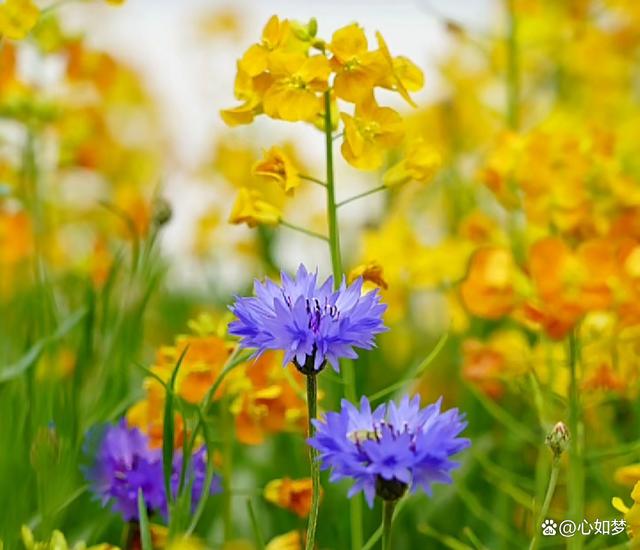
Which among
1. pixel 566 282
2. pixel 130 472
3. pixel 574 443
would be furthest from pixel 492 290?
pixel 130 472

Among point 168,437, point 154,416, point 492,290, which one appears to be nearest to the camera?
point 168,437

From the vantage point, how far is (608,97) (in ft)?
10.8

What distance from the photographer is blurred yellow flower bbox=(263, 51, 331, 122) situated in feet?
3.38

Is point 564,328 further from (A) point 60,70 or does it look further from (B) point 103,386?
(A) point 60,70

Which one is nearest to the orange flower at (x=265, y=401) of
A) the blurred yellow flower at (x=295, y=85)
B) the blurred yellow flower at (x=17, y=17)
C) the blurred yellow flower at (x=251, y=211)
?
the blurred yellow flower at (x=251, y=211)

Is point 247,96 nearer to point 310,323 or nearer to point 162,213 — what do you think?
point 162,213

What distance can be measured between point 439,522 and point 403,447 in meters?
0.88

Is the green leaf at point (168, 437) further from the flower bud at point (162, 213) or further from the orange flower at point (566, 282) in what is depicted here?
the orange flower at point (566, 282)

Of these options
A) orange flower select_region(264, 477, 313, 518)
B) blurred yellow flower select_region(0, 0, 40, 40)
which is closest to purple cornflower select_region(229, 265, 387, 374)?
orange flower select_region(264, 477, 313, 518)

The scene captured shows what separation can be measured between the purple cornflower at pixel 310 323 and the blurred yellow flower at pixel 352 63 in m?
0.21

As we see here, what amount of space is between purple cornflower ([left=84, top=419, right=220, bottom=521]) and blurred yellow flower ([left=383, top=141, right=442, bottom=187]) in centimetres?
31

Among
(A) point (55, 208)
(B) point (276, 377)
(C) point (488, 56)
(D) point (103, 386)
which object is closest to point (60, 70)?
(A) point (55, 208)

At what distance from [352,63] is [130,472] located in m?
0.41

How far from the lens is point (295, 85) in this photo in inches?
41.0
